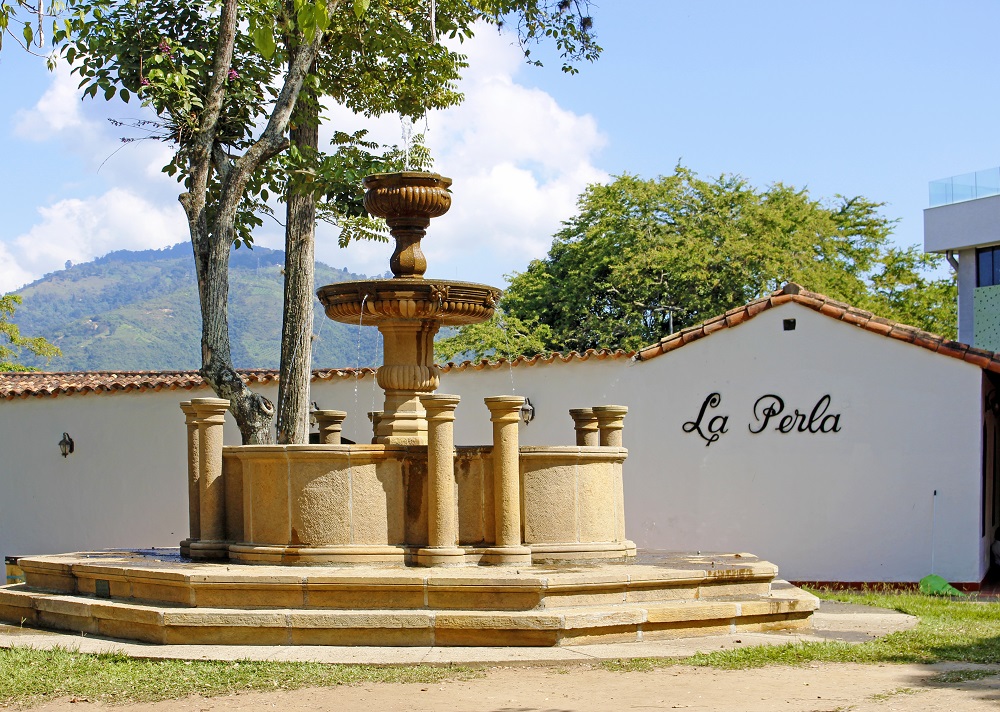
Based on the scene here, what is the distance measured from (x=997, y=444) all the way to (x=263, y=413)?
9.69 metres

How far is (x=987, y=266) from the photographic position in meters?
26.3

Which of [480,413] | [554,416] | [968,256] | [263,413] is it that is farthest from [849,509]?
[968,256]

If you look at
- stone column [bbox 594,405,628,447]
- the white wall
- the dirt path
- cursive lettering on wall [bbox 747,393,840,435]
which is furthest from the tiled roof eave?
the dirt path

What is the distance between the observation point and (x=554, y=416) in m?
15.8

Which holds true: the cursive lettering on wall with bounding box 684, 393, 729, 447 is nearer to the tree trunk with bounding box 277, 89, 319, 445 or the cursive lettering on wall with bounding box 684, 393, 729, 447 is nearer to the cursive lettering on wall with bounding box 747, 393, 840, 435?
the cursive lettering on wall with bounding box 747, 393, 840, 435

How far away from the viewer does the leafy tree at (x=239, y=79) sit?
13352 mm

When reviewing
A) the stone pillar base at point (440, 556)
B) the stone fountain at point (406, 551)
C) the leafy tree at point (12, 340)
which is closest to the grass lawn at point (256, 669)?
the stone fountain at point (406, 551)

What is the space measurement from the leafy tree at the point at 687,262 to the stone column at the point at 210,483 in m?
22.0

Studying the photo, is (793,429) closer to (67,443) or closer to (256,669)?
(256,669)

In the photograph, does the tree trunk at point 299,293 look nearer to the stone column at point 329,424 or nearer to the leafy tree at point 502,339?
A: the stone column at point 329,424

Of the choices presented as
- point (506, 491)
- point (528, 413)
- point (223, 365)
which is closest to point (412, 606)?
point (506, 491)

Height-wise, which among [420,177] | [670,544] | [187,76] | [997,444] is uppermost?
[187,76]

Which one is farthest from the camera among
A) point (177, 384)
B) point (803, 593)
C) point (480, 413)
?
point (177, 384)

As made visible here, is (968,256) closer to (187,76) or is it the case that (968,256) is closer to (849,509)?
(849,509)
